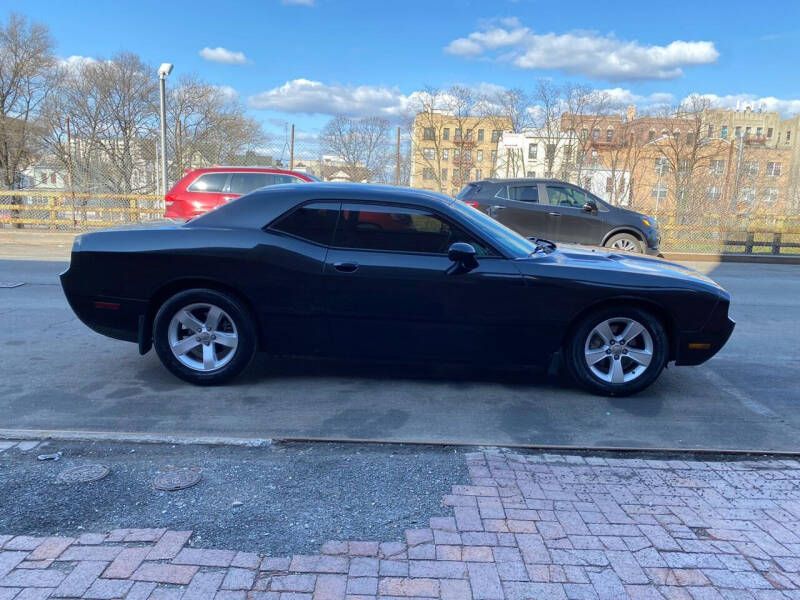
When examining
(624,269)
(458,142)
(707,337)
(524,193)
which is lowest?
(707,337)

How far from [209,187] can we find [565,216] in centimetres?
702

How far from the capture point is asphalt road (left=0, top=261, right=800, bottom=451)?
3.85 metres

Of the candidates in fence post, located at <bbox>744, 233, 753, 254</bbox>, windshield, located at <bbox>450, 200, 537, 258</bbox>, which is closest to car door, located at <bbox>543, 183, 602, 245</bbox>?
fence post, located at <bbox>744, 233, 753, 254</bbox>

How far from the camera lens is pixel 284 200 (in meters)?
4.59

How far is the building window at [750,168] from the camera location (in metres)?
26.2

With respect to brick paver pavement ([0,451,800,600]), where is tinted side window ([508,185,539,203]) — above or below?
above

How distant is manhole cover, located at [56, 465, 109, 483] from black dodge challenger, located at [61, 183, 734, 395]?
1.40 meters

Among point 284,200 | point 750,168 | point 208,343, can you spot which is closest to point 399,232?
point 284,200

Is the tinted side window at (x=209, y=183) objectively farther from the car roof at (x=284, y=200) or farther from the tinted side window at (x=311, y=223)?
the tinted side window at (x=311, y=223)

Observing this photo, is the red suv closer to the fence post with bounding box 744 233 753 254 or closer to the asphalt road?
the asphalt road

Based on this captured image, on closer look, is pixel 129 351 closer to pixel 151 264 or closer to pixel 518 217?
pixel 151 264

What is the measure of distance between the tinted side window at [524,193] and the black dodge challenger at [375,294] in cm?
797

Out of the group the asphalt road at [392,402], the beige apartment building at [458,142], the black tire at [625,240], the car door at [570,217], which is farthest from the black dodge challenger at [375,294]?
the beige apartment building at [458,142]

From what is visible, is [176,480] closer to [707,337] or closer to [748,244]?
[707,337]
